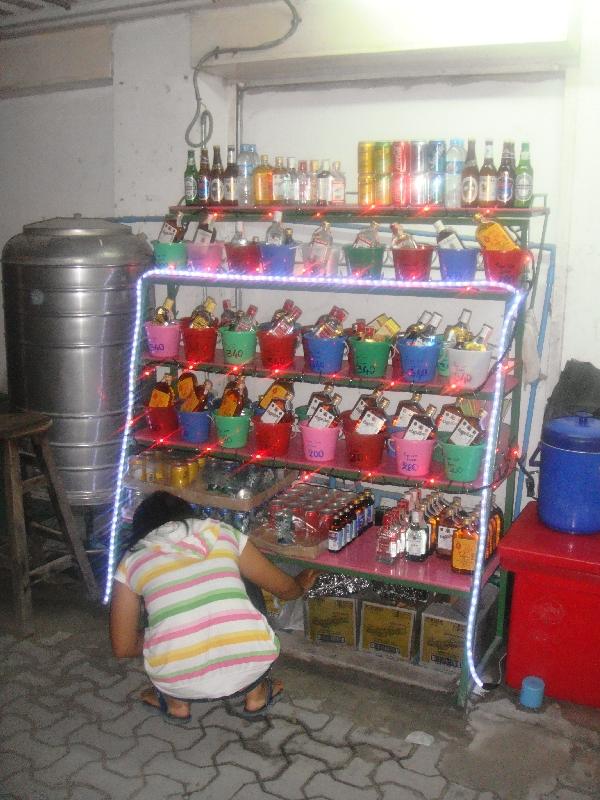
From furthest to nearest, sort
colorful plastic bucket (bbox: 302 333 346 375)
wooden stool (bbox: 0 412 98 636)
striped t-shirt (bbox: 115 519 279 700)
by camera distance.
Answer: wooden stool (bbox: 0 412 98 636) < colorful plastic bucket (bbox: 302 333 346 375) < striped t-shirt (bbox: 115 519 279 700)

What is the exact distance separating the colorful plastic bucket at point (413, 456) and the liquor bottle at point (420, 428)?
0.02 m

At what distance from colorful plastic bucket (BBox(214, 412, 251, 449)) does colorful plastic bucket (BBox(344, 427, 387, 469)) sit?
65 centimetres

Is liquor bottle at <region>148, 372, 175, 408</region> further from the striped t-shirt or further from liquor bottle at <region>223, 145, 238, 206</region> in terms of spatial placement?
the striped t-shirt

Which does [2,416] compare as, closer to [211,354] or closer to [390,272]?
[211,354]

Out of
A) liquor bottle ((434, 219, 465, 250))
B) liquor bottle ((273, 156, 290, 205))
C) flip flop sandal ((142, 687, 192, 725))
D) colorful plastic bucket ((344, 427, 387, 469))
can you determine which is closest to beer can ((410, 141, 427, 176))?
liquor bottle ((434, 219, 465, 250))

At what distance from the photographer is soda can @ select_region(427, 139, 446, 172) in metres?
3.89

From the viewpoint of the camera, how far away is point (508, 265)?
366 cm

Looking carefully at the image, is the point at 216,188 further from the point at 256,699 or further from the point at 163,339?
the point at 256,699

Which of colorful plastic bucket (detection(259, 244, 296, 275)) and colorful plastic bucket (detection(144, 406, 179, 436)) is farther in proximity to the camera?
colorful plastic bucket (detection(144, 406, 179, 436))

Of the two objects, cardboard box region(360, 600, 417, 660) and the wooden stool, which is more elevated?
the wooden stool

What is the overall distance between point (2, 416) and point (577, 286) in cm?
334

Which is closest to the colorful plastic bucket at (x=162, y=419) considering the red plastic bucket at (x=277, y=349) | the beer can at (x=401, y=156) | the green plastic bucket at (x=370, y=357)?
the red plastic bucket at (x=277, y=349)

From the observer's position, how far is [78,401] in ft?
16.0

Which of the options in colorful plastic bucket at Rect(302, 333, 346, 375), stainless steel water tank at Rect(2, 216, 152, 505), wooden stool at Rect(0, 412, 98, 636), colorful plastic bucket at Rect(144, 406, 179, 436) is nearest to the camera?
colorful plastic bucket at Rect(302, 333, 346, 375)
